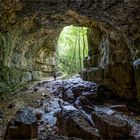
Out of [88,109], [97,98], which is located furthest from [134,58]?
[88,109]

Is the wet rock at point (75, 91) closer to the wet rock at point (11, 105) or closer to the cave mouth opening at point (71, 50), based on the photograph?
the wet rock at point (11, 105)

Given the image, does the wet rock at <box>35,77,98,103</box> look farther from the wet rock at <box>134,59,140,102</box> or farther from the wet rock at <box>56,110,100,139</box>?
the wet rock at <box>56,110,100,139</box>

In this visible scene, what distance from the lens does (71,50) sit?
23.3 m

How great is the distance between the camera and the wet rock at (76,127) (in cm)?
546

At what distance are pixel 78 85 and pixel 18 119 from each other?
21.3 ft

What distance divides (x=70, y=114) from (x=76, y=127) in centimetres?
85

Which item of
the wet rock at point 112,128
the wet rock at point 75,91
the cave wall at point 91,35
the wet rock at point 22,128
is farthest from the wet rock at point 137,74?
the wet rock at point 22,128

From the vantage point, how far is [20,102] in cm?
1010

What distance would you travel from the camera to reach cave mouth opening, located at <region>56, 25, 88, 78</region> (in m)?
20.4

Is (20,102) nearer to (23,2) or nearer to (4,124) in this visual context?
(4,124)

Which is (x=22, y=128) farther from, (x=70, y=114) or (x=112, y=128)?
(x=112, y=128)

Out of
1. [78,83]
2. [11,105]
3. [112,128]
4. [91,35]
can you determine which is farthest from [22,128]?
[91,35]

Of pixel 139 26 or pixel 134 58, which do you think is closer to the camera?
pixel 139 26

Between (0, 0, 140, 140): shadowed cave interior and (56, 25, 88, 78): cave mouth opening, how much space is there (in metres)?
4.81
